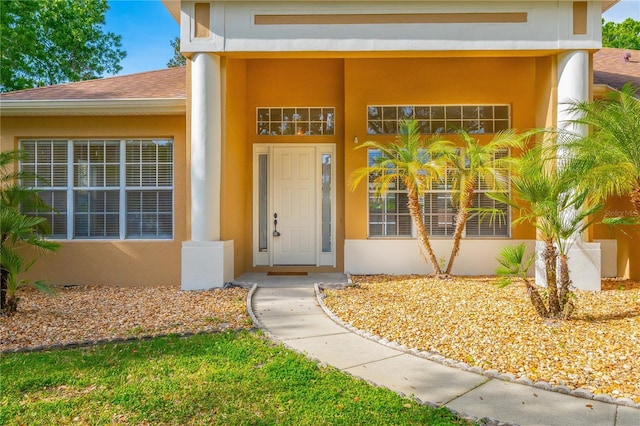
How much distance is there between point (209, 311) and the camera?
18.0 ft

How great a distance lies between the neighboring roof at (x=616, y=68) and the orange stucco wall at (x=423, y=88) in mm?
1796

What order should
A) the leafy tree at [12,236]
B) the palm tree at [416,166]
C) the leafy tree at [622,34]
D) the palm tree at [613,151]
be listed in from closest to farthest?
the palm tree at [613,151], the leafy tree at [12,236], the palm tree at [416,166], the leafy tree at [622,34]

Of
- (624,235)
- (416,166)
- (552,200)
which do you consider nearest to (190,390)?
(552,200)

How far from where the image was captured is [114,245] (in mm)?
7770

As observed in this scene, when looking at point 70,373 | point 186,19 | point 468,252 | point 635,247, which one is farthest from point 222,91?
point 635,247

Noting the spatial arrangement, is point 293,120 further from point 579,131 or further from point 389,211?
point 579,131

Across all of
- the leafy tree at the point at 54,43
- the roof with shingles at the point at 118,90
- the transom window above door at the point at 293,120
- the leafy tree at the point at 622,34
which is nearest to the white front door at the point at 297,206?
the transom window above door at the point at 293,120

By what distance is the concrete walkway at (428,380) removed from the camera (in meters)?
2.84

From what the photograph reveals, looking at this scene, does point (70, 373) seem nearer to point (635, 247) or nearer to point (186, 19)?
point (186, 19)

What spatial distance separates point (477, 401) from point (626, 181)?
3551 millimetres

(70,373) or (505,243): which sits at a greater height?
(505,243)

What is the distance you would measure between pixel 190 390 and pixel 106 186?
600 centimetres

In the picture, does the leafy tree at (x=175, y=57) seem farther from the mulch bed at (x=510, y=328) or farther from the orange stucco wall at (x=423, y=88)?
the mulch bed at (x=510, y=328)

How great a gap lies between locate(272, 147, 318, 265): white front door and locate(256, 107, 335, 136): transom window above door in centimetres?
44
